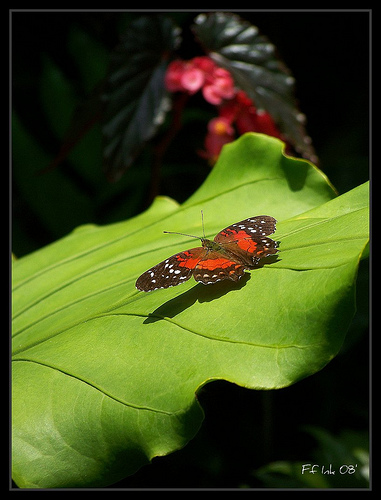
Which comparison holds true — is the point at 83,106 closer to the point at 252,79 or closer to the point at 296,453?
the point at 252,79

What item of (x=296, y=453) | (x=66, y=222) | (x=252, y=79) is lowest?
(x=296, y=453)

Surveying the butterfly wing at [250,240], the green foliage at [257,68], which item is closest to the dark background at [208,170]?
the green foliage at [257,68]

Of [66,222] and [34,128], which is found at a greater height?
[34,128]

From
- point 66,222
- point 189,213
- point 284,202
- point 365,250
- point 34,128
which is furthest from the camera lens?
point 34,128

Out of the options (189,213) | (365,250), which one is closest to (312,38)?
(189,213)

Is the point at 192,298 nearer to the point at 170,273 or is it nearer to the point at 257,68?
the point at 170,273

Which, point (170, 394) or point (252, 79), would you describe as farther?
point (252, 79)

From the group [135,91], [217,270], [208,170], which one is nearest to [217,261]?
[217,270]
